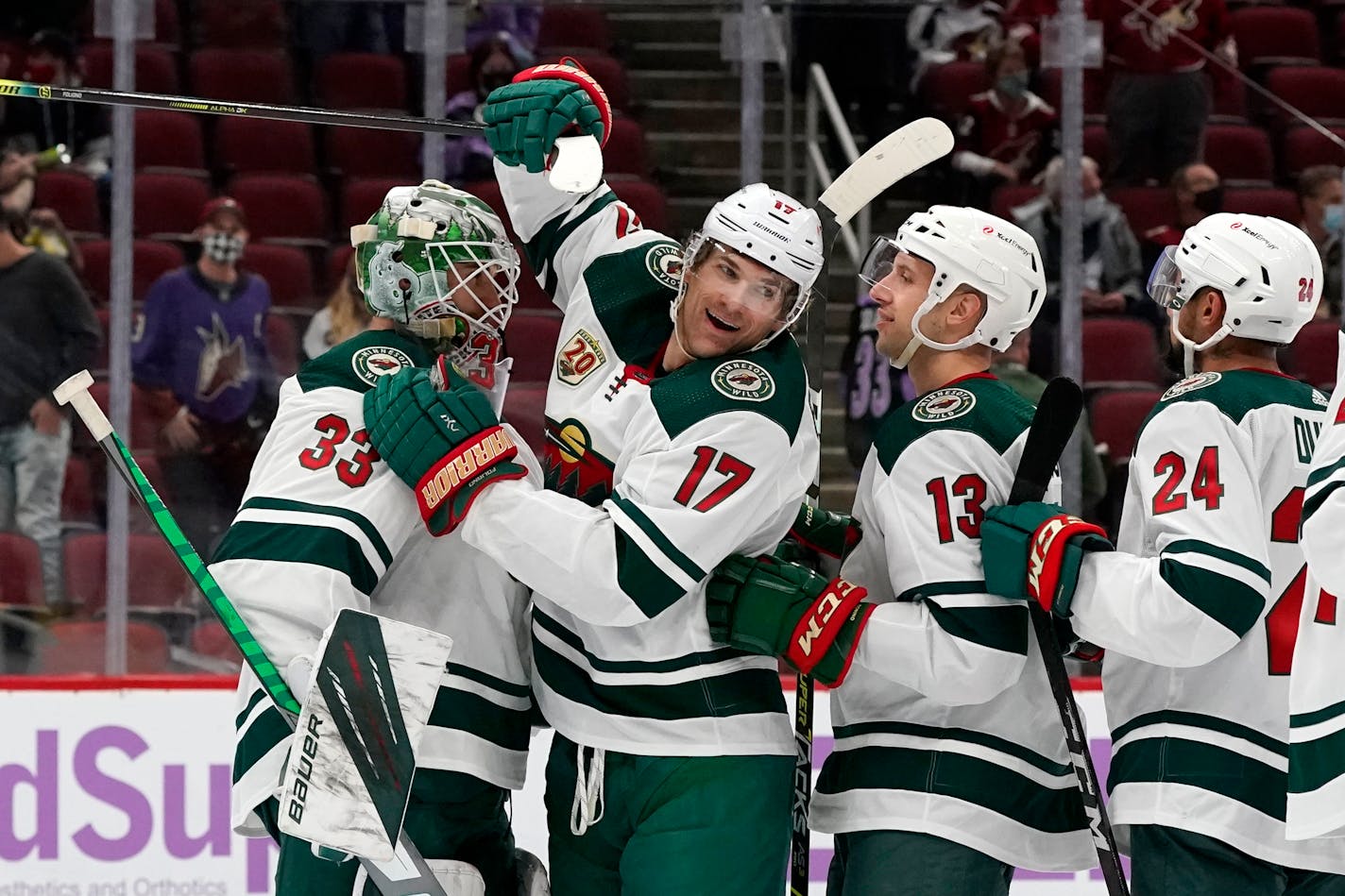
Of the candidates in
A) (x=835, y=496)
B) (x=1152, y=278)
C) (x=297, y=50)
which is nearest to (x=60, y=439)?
(x=297, y=50)

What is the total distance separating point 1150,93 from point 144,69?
240 centimetres

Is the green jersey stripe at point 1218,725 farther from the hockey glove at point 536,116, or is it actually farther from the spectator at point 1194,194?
the spectator at point 1194,194

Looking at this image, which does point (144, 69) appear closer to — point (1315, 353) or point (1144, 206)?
point (1144, 206)

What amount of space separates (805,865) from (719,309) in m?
0.80

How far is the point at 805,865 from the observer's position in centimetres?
268

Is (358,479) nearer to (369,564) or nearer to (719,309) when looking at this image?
(369,564)

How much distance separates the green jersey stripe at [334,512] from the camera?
2436 mm

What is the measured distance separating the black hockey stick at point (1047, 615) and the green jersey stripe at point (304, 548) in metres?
0.86

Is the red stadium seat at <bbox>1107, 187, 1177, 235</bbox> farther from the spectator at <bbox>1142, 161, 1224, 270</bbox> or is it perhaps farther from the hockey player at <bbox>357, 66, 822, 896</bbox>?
the hockey player at <bbox>357, 66, 822, 896</bbox>

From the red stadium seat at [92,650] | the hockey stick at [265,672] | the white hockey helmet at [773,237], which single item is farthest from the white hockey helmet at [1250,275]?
the red stadium seat at [92,650]

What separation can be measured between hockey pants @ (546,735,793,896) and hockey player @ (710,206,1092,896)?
120 millimetres

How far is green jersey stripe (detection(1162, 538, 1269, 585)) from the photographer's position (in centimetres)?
234

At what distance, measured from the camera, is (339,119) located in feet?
9.39

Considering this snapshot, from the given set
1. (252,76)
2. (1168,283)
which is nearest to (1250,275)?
(1168,283)
